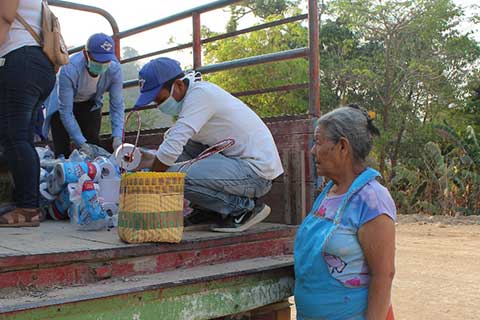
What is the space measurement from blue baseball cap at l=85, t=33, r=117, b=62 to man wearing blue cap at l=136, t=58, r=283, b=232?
1118mm

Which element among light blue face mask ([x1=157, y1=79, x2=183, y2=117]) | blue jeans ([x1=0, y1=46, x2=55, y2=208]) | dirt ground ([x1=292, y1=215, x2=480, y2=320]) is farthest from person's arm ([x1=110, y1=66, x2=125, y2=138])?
dirt ground ([x1=292, y1=215, x2=480, y2=320])

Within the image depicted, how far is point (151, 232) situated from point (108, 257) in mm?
217

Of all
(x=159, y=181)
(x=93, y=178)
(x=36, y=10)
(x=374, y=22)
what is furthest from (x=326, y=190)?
(x=374, y=22)

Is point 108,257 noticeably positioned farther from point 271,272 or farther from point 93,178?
point 93,178

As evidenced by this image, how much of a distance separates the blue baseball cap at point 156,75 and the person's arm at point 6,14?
0.67 meters

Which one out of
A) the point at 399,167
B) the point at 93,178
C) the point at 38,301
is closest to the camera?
the point at 38,301

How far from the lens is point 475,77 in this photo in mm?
17453

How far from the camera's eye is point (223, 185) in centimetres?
299

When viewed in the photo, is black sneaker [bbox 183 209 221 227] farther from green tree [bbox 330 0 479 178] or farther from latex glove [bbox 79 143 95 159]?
green tree [bbox 330 0 479 178]

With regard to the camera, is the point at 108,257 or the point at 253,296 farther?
the point at 253,296

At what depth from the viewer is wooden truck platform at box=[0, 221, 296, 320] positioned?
1940mm

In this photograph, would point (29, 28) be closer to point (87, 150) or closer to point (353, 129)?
point (87, 150)

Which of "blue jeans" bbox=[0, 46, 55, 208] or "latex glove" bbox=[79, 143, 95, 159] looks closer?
"blue jeans" bbox=[0, 46, 55, 208]

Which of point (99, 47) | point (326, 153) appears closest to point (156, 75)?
point (326, 153)
